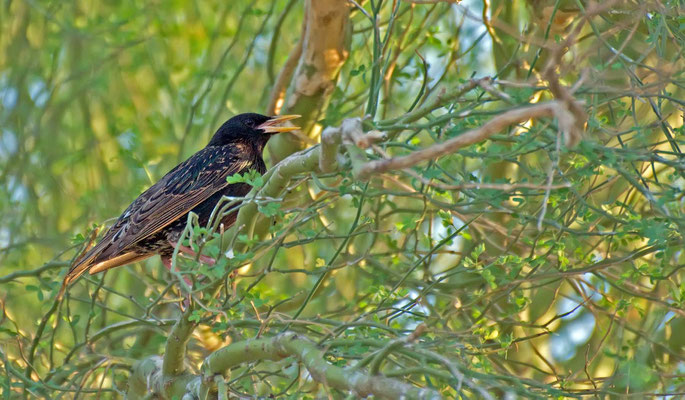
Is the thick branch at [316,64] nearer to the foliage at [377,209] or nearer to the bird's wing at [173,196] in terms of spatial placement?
the foliage at [377,209]

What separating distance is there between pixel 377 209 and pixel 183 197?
4.37ft

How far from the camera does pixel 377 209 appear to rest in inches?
215

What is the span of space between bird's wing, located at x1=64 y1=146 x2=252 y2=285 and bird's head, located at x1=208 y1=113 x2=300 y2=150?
166 mm

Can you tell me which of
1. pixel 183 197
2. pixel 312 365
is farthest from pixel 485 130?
pixel 183 197

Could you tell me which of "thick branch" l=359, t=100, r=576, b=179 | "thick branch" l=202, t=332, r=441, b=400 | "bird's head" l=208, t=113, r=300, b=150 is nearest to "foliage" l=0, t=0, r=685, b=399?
"thick branch" l=202, t=332, r=441, b=400

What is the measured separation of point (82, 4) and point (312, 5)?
3916 mm

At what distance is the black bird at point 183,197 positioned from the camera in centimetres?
572

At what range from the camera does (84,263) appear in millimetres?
5109

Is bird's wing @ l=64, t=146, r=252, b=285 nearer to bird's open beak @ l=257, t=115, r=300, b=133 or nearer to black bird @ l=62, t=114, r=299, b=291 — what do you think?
black bird @ l=62, t=114, r=299, b=291

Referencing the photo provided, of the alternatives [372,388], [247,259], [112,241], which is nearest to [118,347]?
[112,241]

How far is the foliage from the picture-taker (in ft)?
12.3

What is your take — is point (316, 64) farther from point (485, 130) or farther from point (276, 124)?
point (485, 130)

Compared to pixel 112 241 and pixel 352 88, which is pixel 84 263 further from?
pixel 352 88

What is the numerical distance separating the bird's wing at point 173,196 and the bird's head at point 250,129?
17 centimetres
